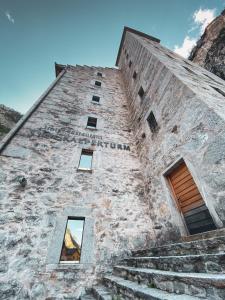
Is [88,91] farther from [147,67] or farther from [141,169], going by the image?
[141,169]

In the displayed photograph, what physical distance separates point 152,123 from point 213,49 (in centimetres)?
1156

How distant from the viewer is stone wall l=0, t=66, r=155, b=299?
3635mm

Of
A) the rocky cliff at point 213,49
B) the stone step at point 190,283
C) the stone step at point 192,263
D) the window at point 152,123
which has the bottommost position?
the stone step at point 190,283

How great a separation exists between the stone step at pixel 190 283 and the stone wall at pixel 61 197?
7.30 ft

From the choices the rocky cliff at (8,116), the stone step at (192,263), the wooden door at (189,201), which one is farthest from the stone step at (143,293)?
the rocky cliff at (8,116)

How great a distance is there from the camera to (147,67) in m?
8.21

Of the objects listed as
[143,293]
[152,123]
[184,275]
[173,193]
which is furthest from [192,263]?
[152,123]

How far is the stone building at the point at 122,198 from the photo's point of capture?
270cm

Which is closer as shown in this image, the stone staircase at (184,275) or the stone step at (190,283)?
the stone step at (190,283)

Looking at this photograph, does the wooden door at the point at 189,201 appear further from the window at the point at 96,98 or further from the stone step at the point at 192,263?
the window at the point at 96,98

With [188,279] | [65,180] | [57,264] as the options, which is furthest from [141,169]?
[188,279]

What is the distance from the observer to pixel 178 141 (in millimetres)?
4656

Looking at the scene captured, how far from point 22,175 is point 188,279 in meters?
4.97

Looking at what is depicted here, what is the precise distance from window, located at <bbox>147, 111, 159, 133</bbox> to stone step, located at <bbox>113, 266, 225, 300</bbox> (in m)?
4.78
